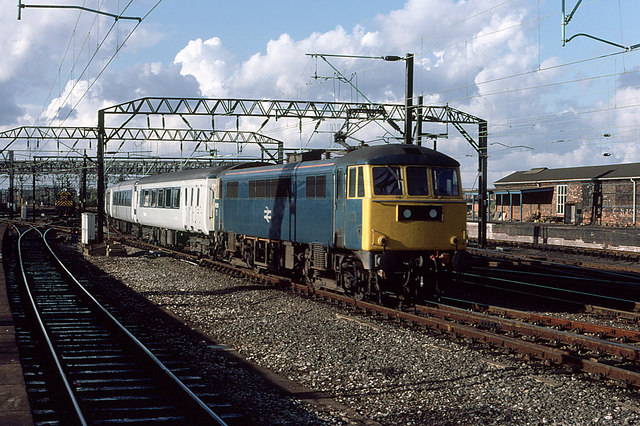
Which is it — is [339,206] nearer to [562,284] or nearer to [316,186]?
[316,186]

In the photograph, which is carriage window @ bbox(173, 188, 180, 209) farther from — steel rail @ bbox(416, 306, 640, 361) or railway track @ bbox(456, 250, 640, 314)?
steel rail @ bbox(416, 306, 640, 361)

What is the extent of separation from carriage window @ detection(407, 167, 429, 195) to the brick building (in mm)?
33245

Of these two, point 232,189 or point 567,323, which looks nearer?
point 567,323

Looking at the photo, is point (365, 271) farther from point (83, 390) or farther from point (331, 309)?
point (83, 390)

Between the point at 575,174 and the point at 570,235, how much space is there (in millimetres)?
17425

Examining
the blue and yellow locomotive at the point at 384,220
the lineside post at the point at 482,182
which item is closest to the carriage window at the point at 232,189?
the blue and yellow locomotive at the point at 384,220

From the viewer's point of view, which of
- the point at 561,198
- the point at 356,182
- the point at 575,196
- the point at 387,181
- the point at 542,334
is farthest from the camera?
the point at 561,198

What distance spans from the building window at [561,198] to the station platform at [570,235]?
10791 millimetres

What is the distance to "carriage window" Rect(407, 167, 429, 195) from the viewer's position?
14.8 metres

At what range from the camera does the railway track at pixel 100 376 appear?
7.64 m

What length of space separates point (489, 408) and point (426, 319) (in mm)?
5047

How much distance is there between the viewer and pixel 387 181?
48.2ft

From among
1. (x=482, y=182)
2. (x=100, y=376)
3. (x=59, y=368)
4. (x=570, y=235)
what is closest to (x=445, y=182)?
(x=100, y=376)

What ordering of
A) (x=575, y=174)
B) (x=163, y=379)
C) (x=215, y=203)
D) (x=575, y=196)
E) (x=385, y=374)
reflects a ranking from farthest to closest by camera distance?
(x=575, y=174)
(x=575, y=196)
(x=215, y=203)
(x=385, y=374)
(x=163, y=379)
